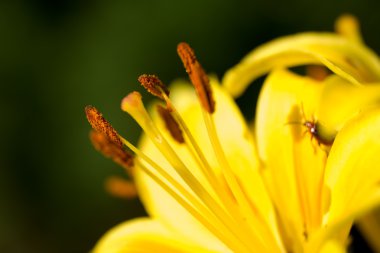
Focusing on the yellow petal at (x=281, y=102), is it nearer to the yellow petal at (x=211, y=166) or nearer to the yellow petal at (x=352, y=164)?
the yellow petal at (x=211, y=166)

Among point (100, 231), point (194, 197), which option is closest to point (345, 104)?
point (194, 197)

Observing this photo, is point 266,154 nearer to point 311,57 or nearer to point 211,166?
point 211,166

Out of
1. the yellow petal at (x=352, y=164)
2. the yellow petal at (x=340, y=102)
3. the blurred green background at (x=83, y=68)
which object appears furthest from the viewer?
the blurred green background at (x=83, y=68)

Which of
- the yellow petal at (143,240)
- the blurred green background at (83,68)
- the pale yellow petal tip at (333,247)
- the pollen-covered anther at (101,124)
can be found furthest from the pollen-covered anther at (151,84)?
the blurred green background at (83,68)

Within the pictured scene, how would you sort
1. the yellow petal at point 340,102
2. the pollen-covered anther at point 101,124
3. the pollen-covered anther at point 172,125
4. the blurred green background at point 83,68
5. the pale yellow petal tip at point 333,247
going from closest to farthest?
the pale yellow petal tip at point 333,247
the yellow petal at point 340,102
the pollen-covered anther at point 101,124
the pollen-covered anther at point 172,125
the blurred green background at point 83,68

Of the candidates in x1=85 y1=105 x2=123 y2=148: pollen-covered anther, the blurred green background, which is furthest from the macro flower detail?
the blurred green background

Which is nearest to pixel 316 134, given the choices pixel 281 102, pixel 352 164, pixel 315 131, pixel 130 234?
pixel 315 131

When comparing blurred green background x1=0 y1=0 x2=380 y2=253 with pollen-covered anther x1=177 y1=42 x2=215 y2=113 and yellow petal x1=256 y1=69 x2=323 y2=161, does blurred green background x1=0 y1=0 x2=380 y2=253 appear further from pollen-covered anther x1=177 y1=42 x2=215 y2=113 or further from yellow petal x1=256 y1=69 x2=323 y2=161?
pollen-covered anther x1=177 y1=42 x2=215 y2=113
